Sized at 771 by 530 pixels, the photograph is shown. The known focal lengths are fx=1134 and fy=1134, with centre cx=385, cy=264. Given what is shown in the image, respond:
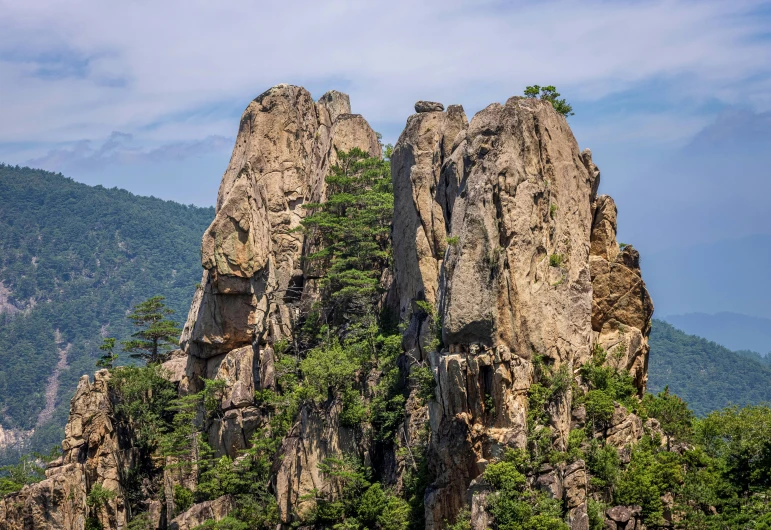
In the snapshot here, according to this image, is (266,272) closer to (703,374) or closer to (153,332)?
(153,332)

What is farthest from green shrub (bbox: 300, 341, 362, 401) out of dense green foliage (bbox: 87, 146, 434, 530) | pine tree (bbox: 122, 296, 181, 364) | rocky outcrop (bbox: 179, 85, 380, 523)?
pine tree (bbox: 122, 296, 181, 364)

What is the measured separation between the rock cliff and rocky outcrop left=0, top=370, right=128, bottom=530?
0.11 m

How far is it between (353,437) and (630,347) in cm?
1446

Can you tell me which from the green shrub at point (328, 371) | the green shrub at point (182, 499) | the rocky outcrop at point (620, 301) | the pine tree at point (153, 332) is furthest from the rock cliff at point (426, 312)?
the pine tree at point (153, 332)

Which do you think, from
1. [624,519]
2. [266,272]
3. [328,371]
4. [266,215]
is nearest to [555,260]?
[624,519]

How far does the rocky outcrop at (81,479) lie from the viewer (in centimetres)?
6344

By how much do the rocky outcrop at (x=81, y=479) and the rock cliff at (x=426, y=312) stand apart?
112mm

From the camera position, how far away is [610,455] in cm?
4456

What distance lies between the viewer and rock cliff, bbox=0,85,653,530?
149ft

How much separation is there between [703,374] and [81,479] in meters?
118

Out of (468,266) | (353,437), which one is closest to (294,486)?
(353,437)

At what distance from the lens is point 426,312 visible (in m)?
53.7

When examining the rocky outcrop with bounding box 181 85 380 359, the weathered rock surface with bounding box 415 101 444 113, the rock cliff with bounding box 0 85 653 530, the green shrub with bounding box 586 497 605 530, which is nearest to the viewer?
the green shrub with bounding box 586 497 605 530

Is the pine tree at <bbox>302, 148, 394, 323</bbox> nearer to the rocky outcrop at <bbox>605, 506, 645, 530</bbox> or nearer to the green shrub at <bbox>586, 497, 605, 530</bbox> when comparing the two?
the green shrub at <bbox>586, 497, 605, 530</bbox>
